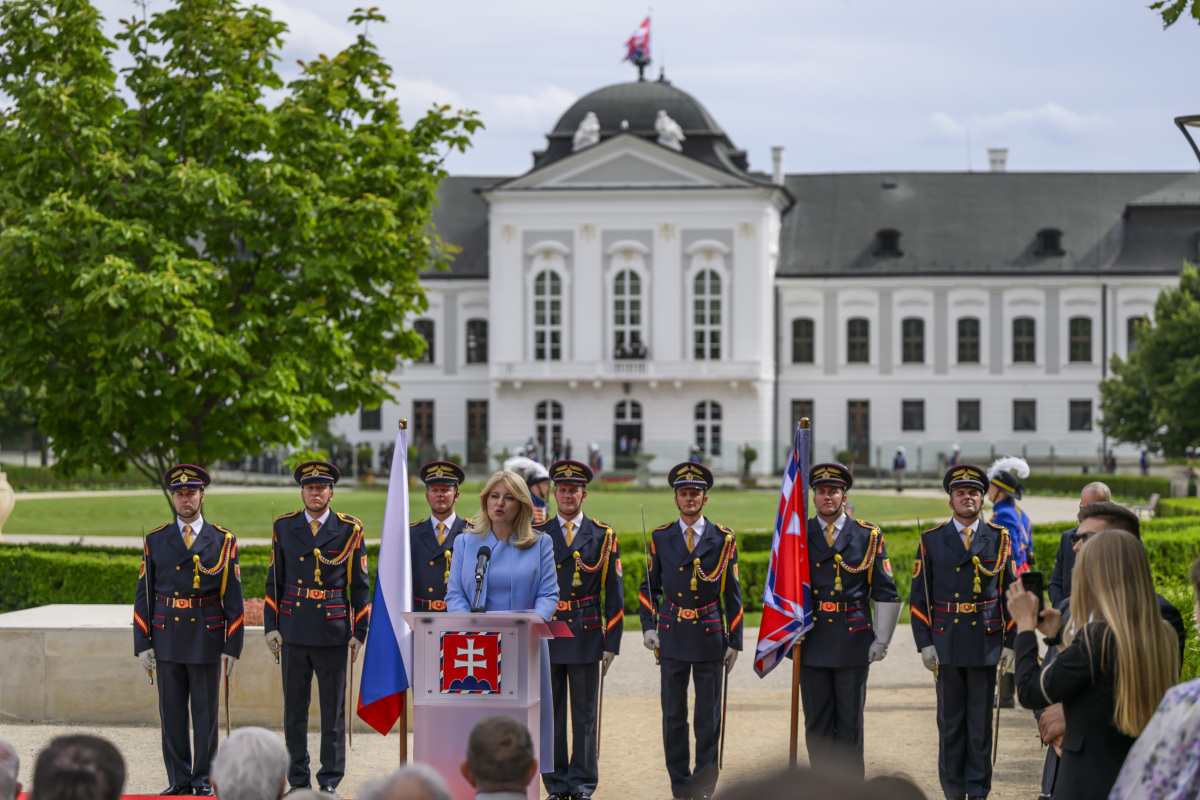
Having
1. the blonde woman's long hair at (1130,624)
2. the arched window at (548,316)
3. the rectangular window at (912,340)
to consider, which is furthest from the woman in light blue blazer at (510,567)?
the rectangular window at (912,340)

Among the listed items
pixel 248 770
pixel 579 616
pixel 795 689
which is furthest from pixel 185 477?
pixel 248 770

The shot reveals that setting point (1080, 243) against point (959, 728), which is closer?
point (959, 728)

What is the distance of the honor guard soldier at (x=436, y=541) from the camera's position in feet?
27.9

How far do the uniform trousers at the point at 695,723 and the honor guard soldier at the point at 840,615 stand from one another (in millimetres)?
553

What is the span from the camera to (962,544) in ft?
25.7

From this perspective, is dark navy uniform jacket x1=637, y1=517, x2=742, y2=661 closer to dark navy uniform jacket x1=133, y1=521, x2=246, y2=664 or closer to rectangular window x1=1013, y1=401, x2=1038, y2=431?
dark navy uniform jacket x1=133, y1=521, x2=246, y2=664

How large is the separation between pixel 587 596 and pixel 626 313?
139 feet

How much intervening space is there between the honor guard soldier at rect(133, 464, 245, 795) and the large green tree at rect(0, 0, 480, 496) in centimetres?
483

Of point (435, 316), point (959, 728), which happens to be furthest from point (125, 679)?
point (435, 316)

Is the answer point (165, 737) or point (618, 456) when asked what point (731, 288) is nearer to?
point (618, 456)

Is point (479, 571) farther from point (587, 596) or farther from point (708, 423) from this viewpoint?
point (708, 423)

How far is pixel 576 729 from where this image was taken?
7.85 meters

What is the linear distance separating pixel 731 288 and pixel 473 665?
43893 millimetres

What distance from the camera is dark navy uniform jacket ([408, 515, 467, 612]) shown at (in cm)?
850
